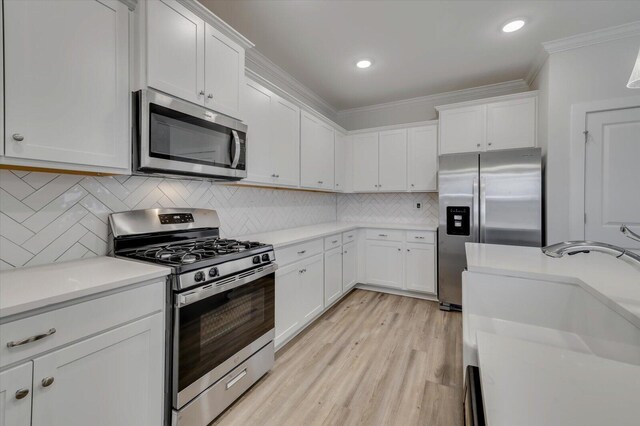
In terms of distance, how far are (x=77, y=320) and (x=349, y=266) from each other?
2.91 m

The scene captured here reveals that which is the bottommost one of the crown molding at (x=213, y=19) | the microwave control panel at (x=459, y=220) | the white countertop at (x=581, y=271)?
the white countertop at (x=581, y=271)

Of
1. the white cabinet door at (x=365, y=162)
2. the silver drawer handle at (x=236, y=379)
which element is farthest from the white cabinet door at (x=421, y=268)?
the silver drawer handle at (x=236, y=379)

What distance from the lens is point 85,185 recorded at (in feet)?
5.22

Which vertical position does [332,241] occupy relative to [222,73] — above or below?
below

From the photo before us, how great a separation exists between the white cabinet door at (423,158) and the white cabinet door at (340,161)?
934 millimetres

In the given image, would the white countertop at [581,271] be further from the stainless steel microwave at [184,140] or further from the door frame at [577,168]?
the stainless steel microwave at [184,140]

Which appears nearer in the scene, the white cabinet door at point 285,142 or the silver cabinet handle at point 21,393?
the silver cabinet handle at point 21,393

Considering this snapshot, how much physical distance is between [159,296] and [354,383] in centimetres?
141

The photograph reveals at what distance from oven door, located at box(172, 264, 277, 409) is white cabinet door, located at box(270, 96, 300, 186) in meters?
1.14

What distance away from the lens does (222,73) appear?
1.96 m

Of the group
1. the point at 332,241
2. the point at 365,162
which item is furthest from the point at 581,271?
the point at 365,162

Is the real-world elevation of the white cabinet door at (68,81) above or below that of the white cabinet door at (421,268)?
above

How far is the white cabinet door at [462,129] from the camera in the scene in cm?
334

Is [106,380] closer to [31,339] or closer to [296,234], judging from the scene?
[31,339]
